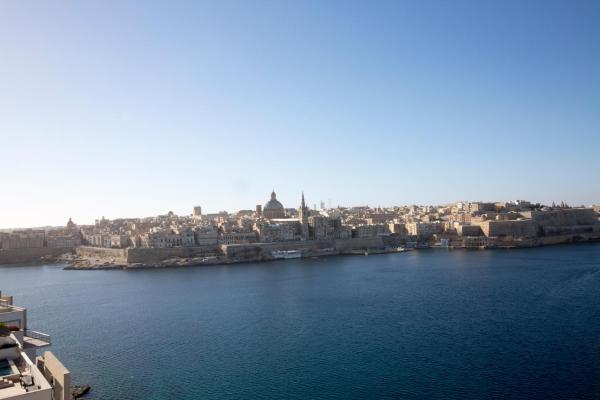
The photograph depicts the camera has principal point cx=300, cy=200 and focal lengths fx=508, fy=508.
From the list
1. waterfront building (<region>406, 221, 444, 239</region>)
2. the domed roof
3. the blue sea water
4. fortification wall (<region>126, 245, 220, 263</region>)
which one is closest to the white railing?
the blue sea water

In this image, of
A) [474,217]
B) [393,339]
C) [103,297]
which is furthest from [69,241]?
[393,339]

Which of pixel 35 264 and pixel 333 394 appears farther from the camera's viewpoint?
pixel 35 264

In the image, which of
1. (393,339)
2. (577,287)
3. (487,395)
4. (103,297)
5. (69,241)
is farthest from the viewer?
(69,241)

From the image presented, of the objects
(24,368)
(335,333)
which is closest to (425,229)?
(335,333)

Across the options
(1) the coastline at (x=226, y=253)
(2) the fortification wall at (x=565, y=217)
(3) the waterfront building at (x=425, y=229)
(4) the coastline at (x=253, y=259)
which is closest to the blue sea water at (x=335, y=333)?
(4) the coastline at (x=253, y=259)

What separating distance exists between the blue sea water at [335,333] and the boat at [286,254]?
37.3 feet

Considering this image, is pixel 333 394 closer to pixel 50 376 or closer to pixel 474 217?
pixel 50 376

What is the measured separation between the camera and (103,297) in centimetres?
2370

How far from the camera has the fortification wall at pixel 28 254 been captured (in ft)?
145

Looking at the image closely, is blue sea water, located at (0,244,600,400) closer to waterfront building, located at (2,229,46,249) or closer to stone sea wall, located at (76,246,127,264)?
stone sea wall, located at (76,246,127,264)

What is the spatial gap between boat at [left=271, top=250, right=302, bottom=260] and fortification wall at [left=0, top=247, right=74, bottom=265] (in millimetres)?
20825

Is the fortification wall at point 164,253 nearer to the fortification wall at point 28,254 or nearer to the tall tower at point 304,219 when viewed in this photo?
the tall tower at point 304,219

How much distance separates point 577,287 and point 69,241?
149ft

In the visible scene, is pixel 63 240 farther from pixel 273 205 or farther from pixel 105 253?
pixel 273 205
